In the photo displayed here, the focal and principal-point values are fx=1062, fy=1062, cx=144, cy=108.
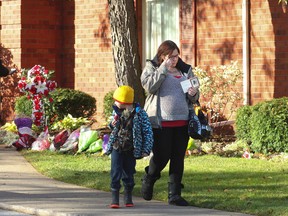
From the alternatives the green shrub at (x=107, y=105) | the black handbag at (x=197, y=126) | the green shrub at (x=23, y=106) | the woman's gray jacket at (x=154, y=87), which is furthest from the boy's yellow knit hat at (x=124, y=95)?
the green shrub at (x=23, y=106)

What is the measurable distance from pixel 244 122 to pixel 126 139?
20.1 ft

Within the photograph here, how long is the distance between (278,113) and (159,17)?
5462 mm

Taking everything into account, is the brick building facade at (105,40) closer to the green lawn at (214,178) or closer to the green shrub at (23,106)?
the green shrub at (23,106)

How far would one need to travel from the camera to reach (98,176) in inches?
565

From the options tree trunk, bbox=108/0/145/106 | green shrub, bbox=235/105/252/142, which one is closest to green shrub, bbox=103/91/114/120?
tree trunk, bbox=108/0/145/106

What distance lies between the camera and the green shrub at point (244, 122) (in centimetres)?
1738

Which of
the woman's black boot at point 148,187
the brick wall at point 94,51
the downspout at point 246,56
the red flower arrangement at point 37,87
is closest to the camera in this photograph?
the woman's black boot at point 148,187

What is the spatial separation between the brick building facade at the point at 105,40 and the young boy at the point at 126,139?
24.3 ft

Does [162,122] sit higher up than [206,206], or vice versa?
[162,122]

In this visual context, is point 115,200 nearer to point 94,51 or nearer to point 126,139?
point 126,139

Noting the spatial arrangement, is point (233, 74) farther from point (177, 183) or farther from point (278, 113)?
point (177, 183)

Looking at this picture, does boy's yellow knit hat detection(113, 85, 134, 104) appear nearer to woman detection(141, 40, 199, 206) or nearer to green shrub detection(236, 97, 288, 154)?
woman detection(141, 40, 199, 206)

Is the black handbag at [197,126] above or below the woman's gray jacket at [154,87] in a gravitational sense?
below

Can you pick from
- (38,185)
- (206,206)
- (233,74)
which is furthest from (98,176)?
(233,74)
